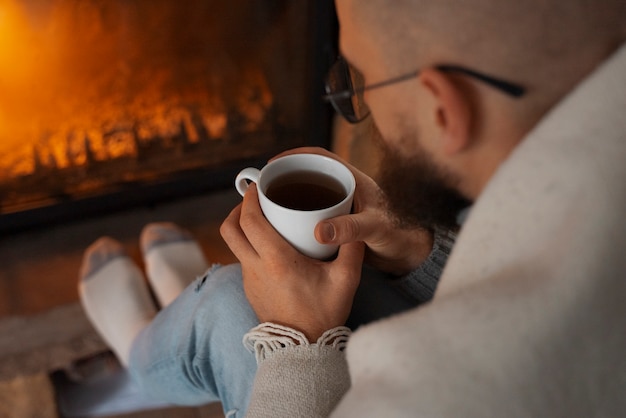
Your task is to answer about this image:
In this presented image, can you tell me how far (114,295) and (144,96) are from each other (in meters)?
0.36

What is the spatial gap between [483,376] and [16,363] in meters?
0.92

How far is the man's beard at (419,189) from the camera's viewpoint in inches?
16.9

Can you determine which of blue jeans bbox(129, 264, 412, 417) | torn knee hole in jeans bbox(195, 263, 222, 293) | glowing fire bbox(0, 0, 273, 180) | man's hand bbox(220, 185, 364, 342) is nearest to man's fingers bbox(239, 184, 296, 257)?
man's hand bbox(220, 185, 364, 342)

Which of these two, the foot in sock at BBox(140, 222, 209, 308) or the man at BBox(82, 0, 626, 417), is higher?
the man at BBox(82, 0, 626, 417)

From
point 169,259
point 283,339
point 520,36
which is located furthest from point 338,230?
point 169,259

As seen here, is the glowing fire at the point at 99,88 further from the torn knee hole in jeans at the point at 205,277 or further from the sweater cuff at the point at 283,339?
the sweater cuff at the point at 283,339

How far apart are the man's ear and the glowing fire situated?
0.74 meters

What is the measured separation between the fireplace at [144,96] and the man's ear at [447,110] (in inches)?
21.6

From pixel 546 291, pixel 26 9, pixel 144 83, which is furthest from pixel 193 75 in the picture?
pixel 546 291

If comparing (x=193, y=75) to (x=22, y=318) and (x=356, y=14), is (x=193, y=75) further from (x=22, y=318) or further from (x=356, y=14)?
(x=356, y=14)

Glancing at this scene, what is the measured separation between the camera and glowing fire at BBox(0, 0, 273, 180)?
3.25ft

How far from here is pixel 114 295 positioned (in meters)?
1.06

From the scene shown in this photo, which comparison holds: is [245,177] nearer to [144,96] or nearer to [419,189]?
[419,189]

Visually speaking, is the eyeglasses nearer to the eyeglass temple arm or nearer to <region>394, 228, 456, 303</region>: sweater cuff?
the eyeglass temple arm
